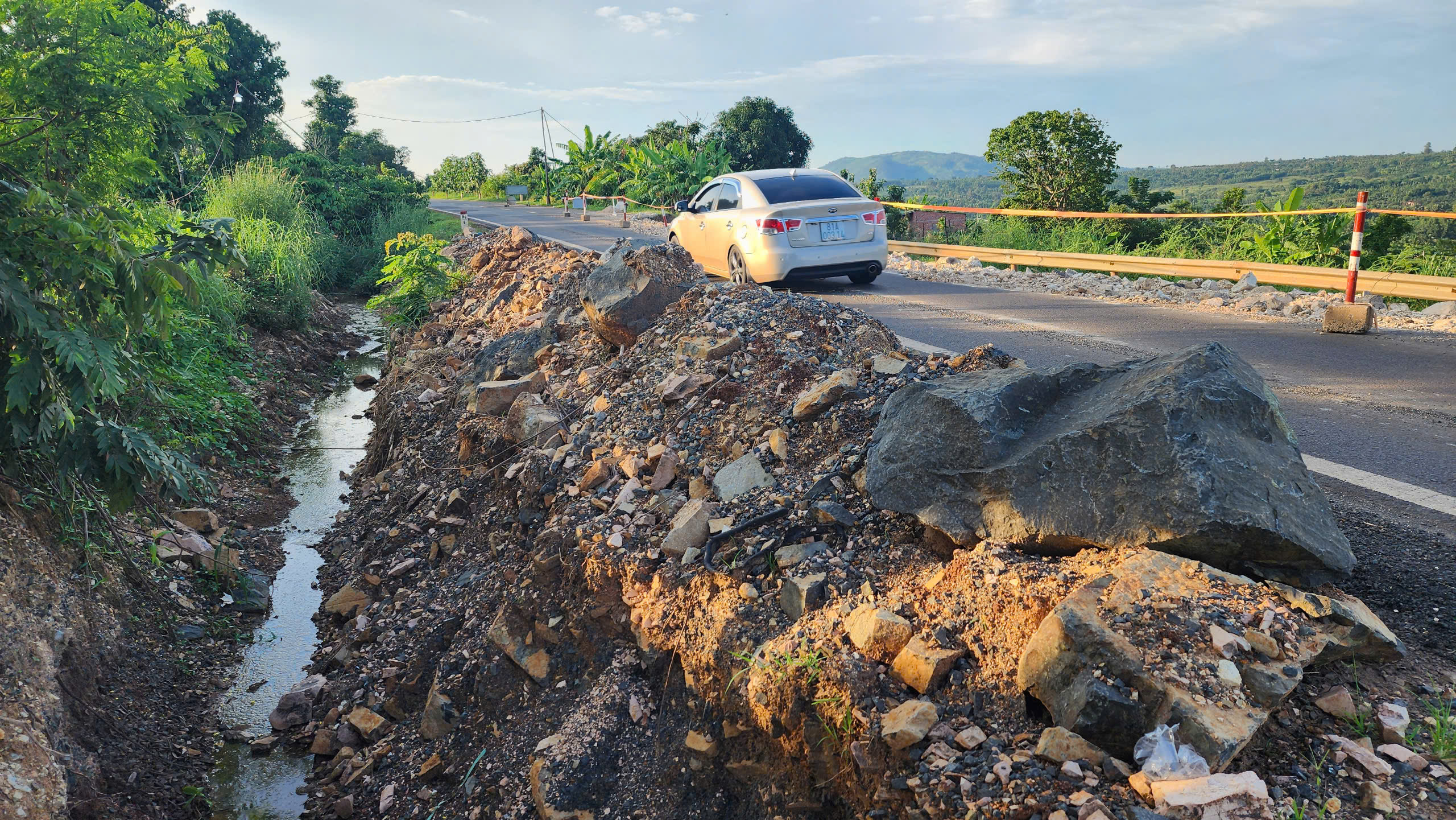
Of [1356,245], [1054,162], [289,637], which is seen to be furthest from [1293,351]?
[1054,162]

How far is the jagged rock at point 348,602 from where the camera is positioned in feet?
19.3

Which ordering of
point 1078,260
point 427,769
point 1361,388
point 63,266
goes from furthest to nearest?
point 1078,260 < point 1361,388 < point 427,769 < point 63,266

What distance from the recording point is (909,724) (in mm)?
2660

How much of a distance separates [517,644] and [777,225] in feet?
20.6

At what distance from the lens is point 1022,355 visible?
6.77 meters

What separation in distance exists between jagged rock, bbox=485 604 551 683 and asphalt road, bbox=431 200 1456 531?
379 cm

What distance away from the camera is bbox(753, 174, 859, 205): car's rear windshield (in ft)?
32.7

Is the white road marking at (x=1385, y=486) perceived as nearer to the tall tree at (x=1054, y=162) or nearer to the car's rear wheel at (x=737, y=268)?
the car's rear wheel at (x=737, y=268)

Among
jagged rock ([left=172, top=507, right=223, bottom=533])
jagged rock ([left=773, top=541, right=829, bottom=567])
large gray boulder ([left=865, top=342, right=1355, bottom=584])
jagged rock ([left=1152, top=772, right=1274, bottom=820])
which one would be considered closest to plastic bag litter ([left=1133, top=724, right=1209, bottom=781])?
jagged rock ([left=1152, top=772, right=1274, bottom=820])

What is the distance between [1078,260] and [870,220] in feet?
15.1

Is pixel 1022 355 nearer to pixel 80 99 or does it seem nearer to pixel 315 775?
pixel 315 775

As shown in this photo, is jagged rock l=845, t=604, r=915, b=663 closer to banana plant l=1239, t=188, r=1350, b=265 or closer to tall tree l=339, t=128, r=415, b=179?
banana plant l=1239, t=188, r=1350, b=265

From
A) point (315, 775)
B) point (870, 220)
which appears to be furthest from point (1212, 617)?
point (870, 220)

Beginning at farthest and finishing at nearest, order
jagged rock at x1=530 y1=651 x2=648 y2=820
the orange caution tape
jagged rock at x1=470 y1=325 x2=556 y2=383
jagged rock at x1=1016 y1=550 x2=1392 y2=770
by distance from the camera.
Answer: the orange caution tape, jagged rock at x1=470 y1=325 x2=556 y2=383, jagged rock at x1=530 y1=651 x2=648 y2=820, jagged rock at x1=1016 y1=550 x2=1392 y2=770
